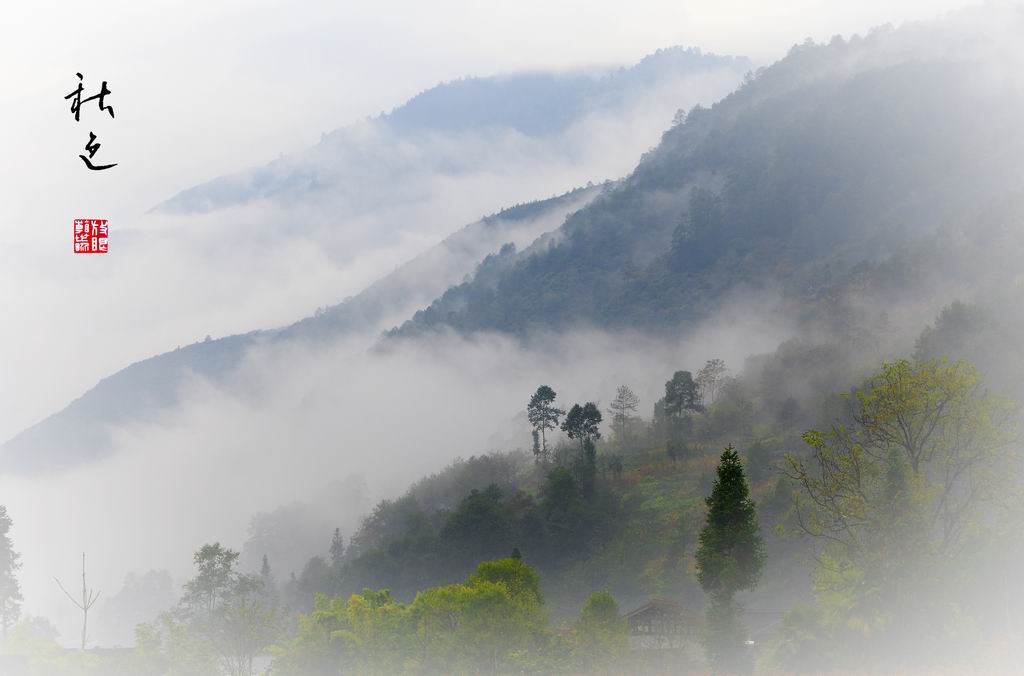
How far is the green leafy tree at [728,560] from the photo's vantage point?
71812 mm

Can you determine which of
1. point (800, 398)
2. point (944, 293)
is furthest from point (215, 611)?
point (944, 293)

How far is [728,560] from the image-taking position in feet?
236

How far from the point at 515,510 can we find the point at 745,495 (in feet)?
270

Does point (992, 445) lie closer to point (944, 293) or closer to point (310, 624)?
point (310, 624)

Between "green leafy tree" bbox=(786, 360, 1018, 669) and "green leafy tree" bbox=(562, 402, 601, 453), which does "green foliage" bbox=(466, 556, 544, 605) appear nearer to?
"green leafy tree" bbox=(786, 360, 1018, 669)

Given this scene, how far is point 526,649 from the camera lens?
7819 centimetres

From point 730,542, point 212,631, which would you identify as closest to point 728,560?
point 730,542

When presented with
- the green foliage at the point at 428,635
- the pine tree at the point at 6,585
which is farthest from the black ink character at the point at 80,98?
the pine tree at the point at 6,585

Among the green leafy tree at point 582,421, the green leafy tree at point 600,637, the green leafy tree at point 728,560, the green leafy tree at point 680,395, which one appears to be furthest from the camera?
the green leafy tree at point 680,395

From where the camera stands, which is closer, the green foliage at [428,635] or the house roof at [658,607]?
the green foliage at [428,635]

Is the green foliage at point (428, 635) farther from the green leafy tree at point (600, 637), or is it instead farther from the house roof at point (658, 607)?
the house roof at point (658, 607)

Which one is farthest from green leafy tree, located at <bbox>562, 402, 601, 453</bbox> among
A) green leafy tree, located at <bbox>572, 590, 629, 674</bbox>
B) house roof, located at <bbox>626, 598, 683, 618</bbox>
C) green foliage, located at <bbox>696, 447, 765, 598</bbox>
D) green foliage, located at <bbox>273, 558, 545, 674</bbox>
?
green foliage, located at <bbox>696, 447, 765, 598</bbox>

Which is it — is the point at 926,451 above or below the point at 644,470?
below

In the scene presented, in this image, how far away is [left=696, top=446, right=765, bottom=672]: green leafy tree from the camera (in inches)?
2827
